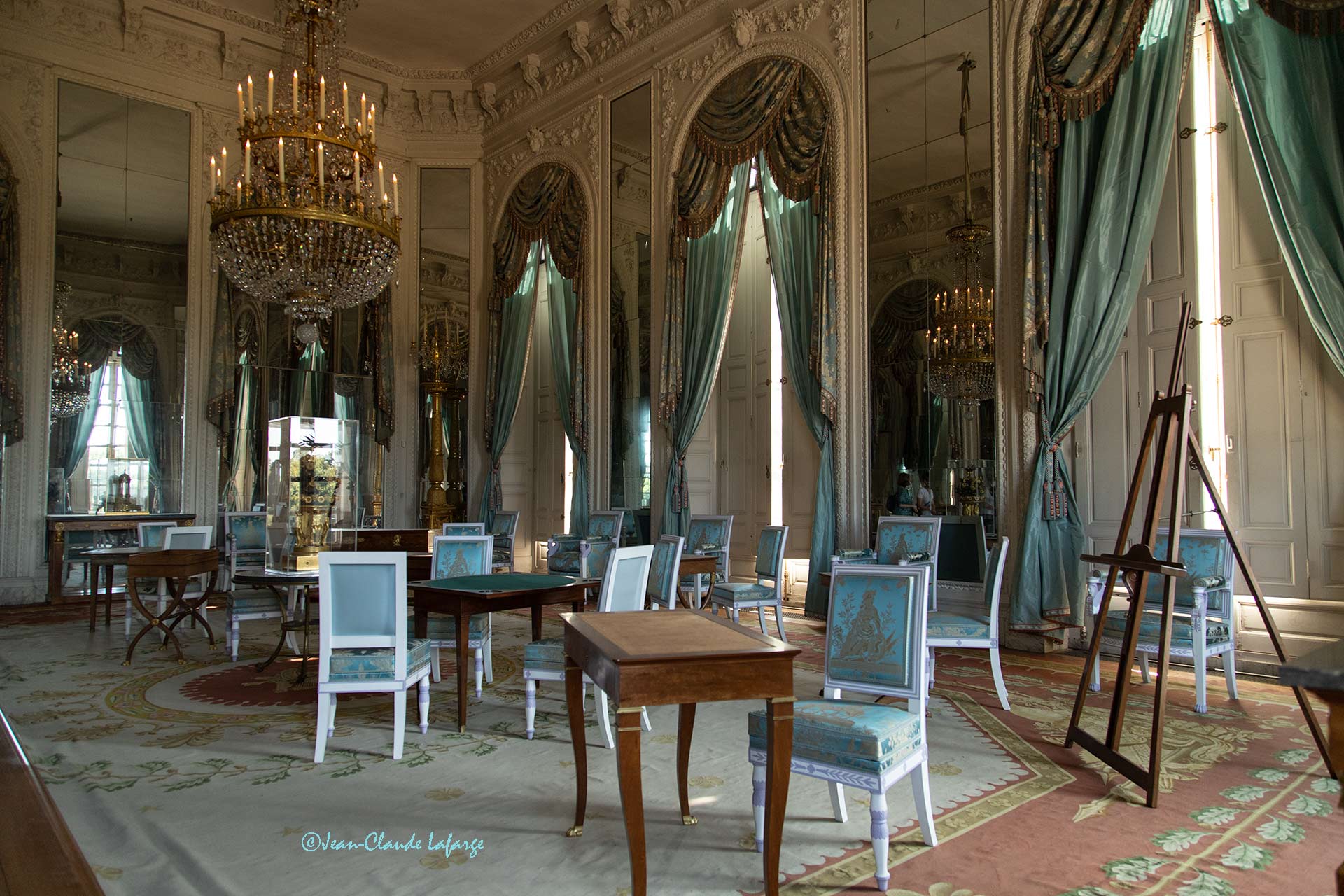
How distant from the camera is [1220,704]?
4.26 metres

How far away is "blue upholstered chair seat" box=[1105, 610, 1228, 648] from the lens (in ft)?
13.6

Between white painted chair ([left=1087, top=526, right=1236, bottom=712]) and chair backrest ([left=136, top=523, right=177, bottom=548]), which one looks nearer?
white painted chair ([left=1087, top=526, right=1236, bottom=712])

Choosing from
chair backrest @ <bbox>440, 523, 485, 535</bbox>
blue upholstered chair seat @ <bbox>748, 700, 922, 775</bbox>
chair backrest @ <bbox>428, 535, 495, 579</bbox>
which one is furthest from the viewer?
chair backrest @ <bbox>440, 523, 485, 535</bbox>

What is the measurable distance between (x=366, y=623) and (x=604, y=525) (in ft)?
13.7

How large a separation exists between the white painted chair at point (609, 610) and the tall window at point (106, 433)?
6.69 m

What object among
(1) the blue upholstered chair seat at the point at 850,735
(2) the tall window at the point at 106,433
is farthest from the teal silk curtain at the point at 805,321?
(2) the tall window at the point at 106,433

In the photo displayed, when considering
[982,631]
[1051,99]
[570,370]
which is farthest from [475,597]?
[570,370]

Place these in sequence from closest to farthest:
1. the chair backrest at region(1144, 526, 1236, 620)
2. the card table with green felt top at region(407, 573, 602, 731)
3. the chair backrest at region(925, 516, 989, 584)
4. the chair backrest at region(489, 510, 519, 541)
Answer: the card table with green felt top at region(407, 573, 602, 731) < the chair backrest at region(1144, 526, 1236, 620) < the chair backrest at region(925, 516, 989, 584) < the chair backrest at region(489, 510, 519, 541)

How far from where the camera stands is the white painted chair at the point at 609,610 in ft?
11.6

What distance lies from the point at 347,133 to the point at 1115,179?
4898mm

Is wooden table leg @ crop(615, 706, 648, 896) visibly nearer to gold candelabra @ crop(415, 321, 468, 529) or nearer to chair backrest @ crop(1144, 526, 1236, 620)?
chair backrest @ crop(1144, 526, 1236, 620)

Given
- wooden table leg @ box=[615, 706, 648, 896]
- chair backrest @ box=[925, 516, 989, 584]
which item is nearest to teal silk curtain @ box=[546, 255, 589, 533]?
chair backrest @ box=[925, 516, 989, 584]

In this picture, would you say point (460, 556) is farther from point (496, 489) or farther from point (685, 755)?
point (496, 489)

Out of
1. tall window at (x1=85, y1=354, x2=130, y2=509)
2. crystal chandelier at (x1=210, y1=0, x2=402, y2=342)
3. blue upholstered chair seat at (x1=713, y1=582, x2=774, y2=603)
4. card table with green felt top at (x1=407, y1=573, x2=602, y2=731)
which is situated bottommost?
blue upholstered chair seat at (x1=713, y1=582, x2=774, y2=603)
